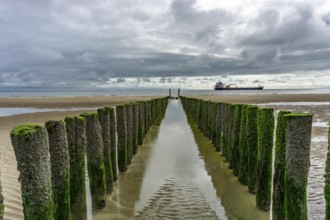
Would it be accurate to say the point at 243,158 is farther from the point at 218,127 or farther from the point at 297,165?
the point at 218,127

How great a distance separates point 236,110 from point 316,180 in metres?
2.66

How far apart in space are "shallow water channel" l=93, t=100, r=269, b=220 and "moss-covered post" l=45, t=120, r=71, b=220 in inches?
68.8

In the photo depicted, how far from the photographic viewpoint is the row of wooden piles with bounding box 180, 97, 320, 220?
16.6ft

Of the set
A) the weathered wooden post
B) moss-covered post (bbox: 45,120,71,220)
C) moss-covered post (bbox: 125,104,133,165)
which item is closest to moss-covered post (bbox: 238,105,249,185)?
the weathered wooden post

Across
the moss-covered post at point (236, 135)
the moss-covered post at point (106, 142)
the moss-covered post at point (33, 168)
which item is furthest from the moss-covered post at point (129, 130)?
the moss-covered post at point (33, 168)

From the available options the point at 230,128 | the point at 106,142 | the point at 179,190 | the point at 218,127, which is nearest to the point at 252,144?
the point at 179,190

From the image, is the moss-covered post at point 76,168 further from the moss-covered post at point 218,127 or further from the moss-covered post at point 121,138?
the moss-covered post at point 218,127

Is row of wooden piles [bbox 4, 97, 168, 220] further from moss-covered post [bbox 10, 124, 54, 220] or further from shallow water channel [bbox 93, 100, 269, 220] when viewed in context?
shallow water channel [bbox 93, 100, 269, 220]


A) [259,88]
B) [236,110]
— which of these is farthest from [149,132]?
[259,88]

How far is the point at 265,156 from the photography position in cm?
670

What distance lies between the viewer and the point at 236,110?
9625 millimetres

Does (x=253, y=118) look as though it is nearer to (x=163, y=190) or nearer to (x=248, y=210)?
(x=248, y=210)

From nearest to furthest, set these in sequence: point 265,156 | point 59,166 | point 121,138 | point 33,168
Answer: point 33,168
point 59,166
point 265,156
point 121,138

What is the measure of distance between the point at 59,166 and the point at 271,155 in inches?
155
